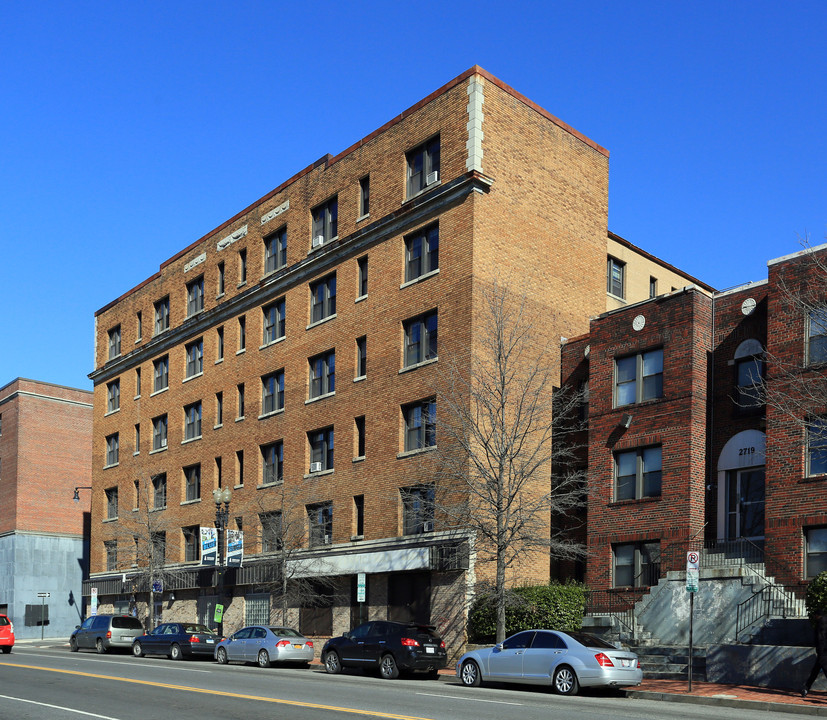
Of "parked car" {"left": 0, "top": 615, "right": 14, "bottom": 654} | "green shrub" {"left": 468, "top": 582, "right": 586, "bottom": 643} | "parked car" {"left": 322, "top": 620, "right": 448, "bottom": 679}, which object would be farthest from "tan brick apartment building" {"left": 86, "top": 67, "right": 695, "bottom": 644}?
"parked car" {"left": 0, "top": 615, "right": 14, "bottom": 654}

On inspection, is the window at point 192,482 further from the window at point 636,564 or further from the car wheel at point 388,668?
the window at point 636,564

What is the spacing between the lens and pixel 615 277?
43500mm

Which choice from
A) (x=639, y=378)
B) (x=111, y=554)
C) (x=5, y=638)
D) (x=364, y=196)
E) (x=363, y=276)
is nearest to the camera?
(x=639, y=378)

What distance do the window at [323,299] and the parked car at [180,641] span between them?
44.6 ft

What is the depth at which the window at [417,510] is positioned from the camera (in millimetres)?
35688

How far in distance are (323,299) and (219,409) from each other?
401 inches

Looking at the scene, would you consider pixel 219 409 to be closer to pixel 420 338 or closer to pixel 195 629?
pixel 195 629

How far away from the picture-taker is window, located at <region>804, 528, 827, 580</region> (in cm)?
2716

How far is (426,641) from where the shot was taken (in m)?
27.9

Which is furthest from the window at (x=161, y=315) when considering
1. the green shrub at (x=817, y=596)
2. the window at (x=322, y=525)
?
the green shrub at (x=817, y=596)

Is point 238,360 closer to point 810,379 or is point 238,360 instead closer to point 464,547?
point 464,547

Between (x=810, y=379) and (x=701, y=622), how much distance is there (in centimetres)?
747

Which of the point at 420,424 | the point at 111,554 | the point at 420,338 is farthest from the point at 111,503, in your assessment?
the point at 420,338

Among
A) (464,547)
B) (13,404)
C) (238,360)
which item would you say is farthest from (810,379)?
(13,404)
